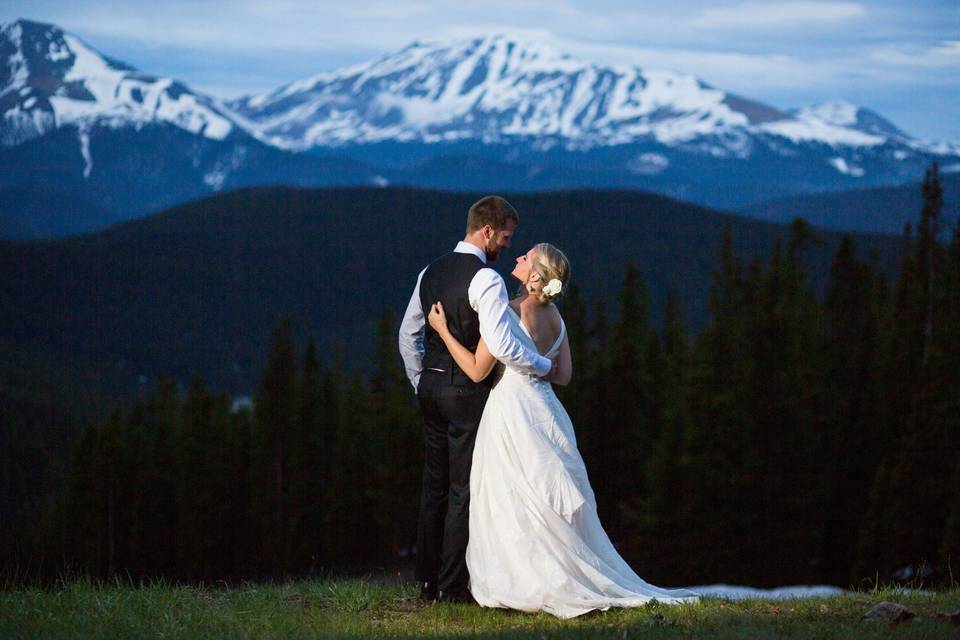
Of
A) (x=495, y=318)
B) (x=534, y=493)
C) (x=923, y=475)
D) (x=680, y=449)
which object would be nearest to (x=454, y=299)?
(x=495, y=318)

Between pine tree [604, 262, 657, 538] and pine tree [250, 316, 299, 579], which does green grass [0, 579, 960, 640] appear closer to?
pine tree [604, 262, 657, 538]

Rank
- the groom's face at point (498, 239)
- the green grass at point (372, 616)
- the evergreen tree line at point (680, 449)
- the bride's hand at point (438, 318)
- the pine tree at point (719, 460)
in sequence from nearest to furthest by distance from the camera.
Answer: the green grass at point (372, 616) → the groom's face at point (498, 239) → the bride's hand at point (438, 318) → the evergreen tree line at point (680, 449) → the pine tree at point (719, 460)

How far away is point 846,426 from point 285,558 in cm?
3504

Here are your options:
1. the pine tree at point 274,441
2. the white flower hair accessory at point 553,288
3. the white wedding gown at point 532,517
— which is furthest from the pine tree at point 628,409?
the white flower hair accessory at point 553,288

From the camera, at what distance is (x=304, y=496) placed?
2948 inches

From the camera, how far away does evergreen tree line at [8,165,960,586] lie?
157 ft

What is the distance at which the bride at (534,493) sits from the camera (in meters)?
8.15

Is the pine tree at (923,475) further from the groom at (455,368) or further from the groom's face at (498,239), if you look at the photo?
the groom's face at (498,239)

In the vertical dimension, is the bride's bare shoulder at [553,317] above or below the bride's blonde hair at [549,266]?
below

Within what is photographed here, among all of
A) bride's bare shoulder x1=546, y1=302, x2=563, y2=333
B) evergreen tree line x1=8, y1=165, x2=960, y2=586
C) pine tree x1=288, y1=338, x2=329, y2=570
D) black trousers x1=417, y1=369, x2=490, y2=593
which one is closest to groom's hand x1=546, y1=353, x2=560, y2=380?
bride's bare shoulder x1=546, y1=302, x2=563, y2=333

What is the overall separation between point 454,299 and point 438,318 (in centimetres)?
18

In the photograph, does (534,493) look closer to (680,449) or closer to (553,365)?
(553,365)

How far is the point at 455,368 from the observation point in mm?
8312

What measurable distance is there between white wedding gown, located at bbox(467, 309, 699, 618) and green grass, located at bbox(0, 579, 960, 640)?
0.21 meters
